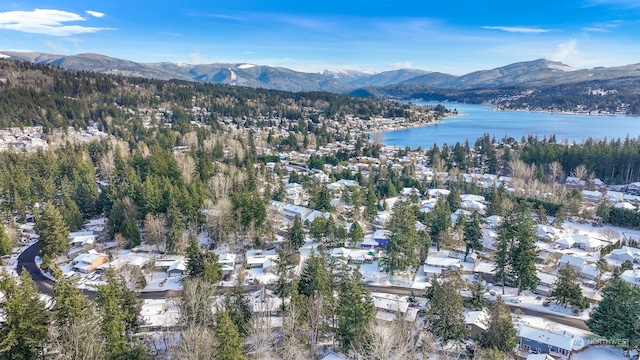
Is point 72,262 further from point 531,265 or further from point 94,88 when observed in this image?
point 94,88

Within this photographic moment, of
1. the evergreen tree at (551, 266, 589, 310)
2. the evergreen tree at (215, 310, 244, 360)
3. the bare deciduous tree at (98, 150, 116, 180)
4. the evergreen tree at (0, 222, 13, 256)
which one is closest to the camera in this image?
the evergreen tree at (215, 310, 244, 360)

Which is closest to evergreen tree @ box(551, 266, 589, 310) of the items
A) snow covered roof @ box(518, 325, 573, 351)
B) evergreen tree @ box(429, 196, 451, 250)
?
snow covered roof @ box(518, 325, 573, 351)

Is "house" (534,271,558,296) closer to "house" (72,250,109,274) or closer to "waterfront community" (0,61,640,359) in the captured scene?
"waterfront community" (0,61,640,359)

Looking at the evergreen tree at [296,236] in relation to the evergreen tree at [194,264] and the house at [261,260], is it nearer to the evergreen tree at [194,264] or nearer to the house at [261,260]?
the house at [261,260]

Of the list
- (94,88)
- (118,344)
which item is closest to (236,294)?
(118,344)

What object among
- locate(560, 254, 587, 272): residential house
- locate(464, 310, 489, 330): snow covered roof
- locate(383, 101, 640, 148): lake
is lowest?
locate(464, 310, 489, 330): snow covered roof

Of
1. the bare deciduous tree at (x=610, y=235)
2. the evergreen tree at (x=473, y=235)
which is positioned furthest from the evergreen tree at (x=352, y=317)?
the bare deciduous tree at (x=610, y=235)

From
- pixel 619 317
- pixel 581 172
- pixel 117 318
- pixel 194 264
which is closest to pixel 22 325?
pixel 117 318
